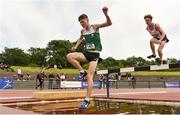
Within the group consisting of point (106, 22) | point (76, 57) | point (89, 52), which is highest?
point (106, 22)

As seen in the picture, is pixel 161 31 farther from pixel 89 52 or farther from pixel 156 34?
pixel 89 52

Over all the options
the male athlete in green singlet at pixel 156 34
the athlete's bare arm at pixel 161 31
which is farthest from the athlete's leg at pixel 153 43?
the athlete's bare arm at pixel 161 31

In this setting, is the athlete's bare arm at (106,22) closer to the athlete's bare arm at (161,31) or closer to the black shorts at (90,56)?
the black shorts at (90,56)

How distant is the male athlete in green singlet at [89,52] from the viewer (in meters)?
7.81

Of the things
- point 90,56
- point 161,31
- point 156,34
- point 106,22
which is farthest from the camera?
point 156,34

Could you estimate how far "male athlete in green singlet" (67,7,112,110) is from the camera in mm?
7814

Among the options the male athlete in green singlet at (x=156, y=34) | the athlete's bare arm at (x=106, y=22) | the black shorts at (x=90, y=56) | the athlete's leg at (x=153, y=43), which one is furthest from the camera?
the athlete's leg at (x=153, y=43)

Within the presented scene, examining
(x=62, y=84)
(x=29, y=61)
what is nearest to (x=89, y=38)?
(x=62, y=84)

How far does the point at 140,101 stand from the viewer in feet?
33.1

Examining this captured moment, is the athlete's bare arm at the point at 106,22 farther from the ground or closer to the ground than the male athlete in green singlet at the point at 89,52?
farther from the ground

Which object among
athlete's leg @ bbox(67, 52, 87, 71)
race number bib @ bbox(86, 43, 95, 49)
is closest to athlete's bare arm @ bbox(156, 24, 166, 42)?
race number bib @ bbox(86, 43, 95, 49)

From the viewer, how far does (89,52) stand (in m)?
7.99

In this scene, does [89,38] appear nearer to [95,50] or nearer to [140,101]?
[95,50]

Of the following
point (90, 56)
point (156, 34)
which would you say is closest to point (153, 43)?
point (156, 34)
